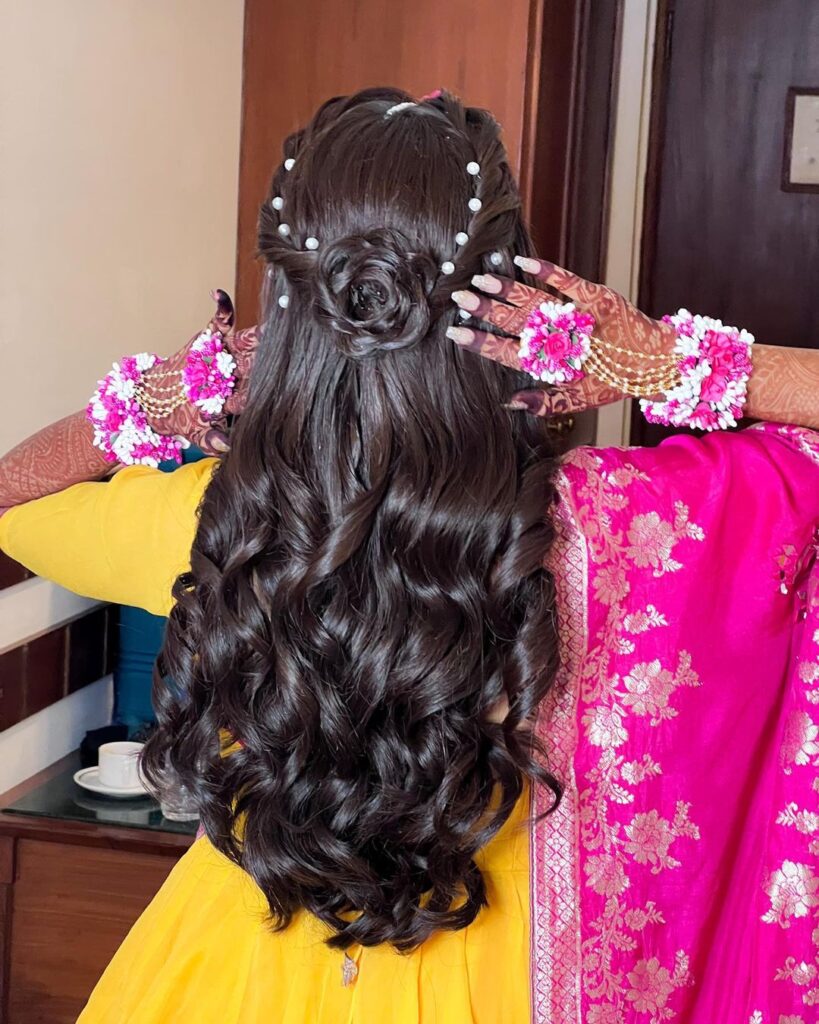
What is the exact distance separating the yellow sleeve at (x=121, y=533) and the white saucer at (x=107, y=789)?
74 centimetres

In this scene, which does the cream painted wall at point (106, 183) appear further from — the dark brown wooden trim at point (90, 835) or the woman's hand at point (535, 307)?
the woman's hand at point (535, 307)

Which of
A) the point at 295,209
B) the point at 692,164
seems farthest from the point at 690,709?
the point at 692,164

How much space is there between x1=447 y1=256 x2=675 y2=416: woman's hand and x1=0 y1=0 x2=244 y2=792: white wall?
98cm

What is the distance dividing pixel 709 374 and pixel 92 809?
116 centimetres

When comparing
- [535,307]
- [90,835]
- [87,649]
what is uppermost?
[535,307]

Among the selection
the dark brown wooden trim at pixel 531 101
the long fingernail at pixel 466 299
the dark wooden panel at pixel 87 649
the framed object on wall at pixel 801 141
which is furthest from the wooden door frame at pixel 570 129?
the long fingernail at pixel 466 299

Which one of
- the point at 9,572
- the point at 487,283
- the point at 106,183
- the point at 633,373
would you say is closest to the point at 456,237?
the point at 487,283

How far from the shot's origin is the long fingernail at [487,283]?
84 centimetres

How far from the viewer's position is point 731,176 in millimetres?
2869

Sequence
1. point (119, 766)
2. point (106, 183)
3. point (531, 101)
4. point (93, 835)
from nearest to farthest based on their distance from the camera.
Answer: point (93, 835), point (119, 766), point (106, 183), point (531, 101)

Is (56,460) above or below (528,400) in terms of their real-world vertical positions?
below

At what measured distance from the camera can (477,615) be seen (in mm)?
875

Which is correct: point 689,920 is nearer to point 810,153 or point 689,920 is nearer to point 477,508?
point 477,508

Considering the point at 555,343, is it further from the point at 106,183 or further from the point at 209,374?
the point at 106,183
